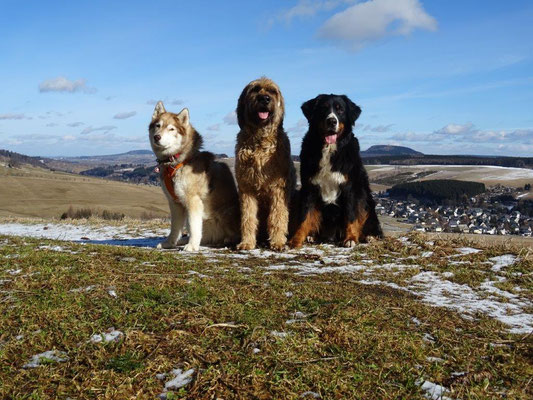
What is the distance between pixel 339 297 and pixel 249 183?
3.60 m

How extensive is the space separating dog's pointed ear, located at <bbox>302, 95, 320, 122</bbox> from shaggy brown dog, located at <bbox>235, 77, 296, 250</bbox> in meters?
0.41

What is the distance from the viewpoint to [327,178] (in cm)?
736

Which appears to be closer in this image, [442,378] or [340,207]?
[442,378]

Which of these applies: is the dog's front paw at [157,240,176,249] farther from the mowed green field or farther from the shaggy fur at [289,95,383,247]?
the mowed green field

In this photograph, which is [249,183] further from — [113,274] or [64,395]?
[64,395]

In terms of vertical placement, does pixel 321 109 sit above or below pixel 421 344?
above

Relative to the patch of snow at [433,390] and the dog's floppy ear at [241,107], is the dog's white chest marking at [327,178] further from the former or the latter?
the patch of snow at [433,390]

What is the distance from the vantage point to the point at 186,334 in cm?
320

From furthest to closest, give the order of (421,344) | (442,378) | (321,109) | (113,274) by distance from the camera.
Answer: (321,109)
(113,274)
(421,344)
(442,378)

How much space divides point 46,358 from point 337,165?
17.7ft

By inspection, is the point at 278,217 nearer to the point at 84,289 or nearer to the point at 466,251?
the point at 466,251

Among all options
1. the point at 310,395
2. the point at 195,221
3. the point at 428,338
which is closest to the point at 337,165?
the point at 195,221

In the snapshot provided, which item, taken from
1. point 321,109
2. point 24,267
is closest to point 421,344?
point 24,267

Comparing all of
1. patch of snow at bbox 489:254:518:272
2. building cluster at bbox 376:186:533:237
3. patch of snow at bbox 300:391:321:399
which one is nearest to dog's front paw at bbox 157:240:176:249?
patch of snow at bbox 489:254:518:272
